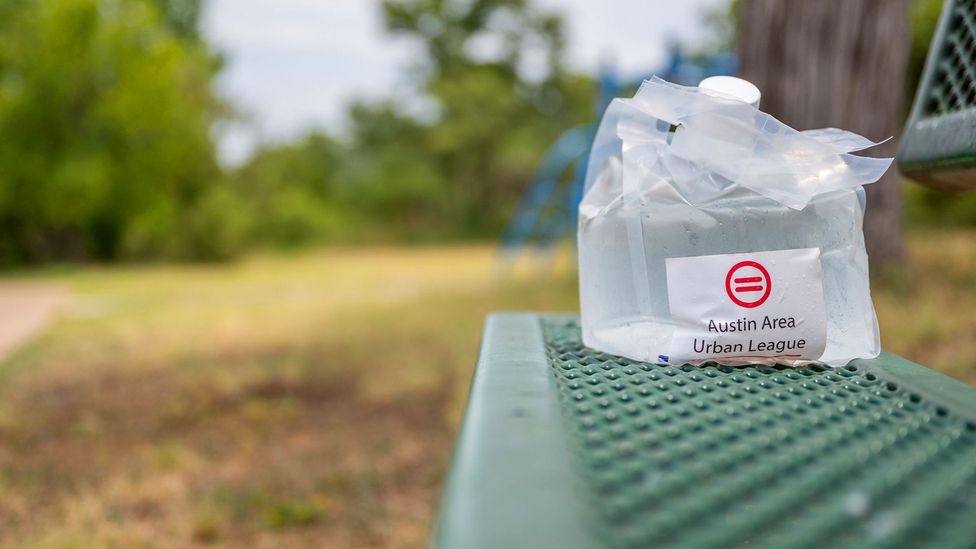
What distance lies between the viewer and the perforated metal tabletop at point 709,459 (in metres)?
0.41

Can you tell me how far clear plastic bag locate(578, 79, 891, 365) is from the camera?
0.76 meters

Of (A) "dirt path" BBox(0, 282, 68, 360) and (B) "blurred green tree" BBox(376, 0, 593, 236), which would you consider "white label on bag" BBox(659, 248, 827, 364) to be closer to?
(A) "dirt path" BBox(0, 282, 68, 360)

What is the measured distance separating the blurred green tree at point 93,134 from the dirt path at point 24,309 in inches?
103

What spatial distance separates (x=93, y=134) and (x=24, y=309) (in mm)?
6430

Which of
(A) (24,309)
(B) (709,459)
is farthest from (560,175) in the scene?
(B) (709,459)

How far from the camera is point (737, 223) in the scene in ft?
2.54

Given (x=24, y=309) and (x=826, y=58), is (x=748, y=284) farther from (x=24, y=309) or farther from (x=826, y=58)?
(x=24, y=309)

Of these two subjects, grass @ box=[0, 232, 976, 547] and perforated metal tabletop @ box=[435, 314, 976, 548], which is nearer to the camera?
perforated metal tabletop @ box=[435, 314, 976, 548]

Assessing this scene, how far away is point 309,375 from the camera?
393 cm

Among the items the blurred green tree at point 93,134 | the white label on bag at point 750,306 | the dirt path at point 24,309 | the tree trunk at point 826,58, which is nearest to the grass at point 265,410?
the dirt path at point 24,309

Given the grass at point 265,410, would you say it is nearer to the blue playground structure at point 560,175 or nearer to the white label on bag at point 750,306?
the blue playground structure at point 560,175

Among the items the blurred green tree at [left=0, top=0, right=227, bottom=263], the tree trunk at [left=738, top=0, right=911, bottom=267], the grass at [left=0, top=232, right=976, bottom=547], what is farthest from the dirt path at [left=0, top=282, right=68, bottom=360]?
the tree trunk at [left=738, top=0, right=911, bottom=267]

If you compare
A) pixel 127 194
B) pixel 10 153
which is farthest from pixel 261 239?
pixel 10 153

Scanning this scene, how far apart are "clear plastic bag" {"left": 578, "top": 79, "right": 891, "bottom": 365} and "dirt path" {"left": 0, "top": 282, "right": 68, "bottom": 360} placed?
502 centimetres
